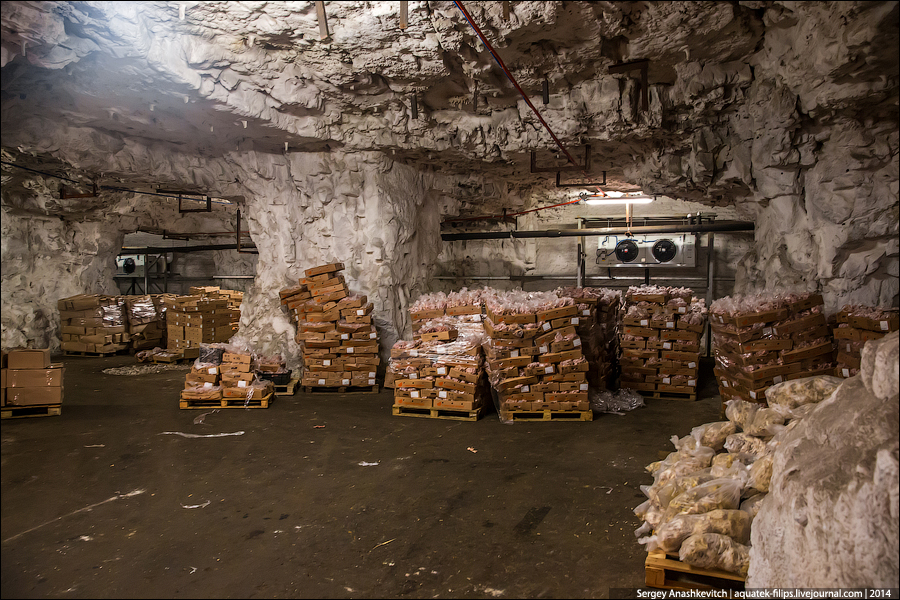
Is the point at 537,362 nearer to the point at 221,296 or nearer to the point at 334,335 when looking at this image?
the point at 334,335

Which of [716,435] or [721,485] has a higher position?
[716,435]

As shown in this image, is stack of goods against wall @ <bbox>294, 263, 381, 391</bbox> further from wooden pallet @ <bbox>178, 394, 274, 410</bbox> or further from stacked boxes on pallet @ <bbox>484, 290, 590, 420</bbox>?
stacked boxes on pallet @ <bbox>484, 290, 590, 420</bbox>

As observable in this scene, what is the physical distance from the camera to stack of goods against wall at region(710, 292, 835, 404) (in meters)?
6.41

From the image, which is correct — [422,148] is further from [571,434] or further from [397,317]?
[571,434]

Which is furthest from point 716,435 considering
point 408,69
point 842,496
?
point 408,69

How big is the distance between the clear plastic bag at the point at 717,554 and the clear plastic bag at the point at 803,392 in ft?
5.10

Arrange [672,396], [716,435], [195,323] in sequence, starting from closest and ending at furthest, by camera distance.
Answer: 1. [716,435]
2. [672,396]
3. [195,323]

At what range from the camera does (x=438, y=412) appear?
742 centimetres

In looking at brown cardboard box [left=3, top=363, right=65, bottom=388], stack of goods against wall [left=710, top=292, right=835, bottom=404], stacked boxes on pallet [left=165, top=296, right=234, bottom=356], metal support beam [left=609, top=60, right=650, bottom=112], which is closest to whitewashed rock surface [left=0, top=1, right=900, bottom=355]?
metal support beam [left=609, top=60, right=650, bottom=112]

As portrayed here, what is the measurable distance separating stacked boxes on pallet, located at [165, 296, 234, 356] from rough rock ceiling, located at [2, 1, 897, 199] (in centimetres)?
418

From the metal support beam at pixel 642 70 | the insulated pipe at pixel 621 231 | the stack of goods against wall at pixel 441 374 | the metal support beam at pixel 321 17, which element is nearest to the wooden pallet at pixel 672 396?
the stack of goods against wall at pixel 441 374

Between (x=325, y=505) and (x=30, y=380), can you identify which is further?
(x=30, y=380)

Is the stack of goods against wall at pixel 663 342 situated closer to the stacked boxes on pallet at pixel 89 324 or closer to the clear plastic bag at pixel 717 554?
the clear plastic bag at pixel 717 554

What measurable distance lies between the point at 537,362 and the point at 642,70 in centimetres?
422
